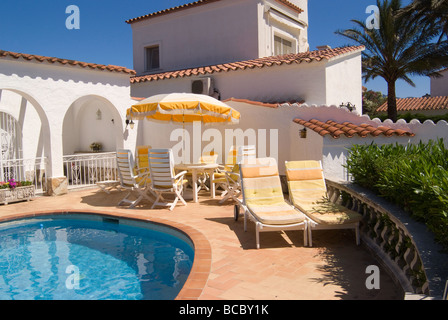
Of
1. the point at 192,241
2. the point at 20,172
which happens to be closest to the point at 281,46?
the point at 20,172

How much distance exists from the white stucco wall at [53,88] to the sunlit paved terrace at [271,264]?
Result: 3.56 m

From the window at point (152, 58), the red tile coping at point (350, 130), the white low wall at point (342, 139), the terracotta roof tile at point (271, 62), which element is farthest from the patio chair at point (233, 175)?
the window at point (152, 58)

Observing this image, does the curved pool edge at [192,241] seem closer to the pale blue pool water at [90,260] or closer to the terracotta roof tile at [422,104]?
the pale blue pool water at [90,260]

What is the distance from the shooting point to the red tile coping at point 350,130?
29.9 ft

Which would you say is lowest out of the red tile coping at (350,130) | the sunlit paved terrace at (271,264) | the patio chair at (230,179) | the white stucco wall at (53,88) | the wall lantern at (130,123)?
the sunlit paved terrace at (271,264)

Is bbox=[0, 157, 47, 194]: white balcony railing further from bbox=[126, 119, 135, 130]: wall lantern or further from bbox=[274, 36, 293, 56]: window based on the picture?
bbox=[274, 36, 293, 56]: window

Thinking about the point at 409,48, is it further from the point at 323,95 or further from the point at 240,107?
the point at 240,107

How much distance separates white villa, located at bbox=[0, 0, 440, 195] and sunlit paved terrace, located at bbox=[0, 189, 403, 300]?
3175 mm

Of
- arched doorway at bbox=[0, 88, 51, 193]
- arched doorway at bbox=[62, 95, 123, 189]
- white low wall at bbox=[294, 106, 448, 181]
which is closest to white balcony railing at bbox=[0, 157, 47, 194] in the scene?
arched doorway at bbox=[0, 88, 51, 193]

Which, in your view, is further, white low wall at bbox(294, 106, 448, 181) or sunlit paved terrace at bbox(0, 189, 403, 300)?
white low wall at bbox(294, 106, 448, 181)

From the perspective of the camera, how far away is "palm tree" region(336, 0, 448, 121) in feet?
59.1

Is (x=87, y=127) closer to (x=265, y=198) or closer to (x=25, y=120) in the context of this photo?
(x=25, y=120)

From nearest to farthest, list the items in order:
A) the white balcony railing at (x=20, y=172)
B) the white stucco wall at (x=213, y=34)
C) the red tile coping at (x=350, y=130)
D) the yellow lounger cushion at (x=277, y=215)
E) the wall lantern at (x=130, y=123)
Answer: the yellow lounger cushion at (x=277, y=215) < the red tile coping at (x=350, y=130) < the white balcony railing at (x=20, y=172) < the wall lantern at (x=130, y=123) < the white stucco wall at (x=213, y=34)
